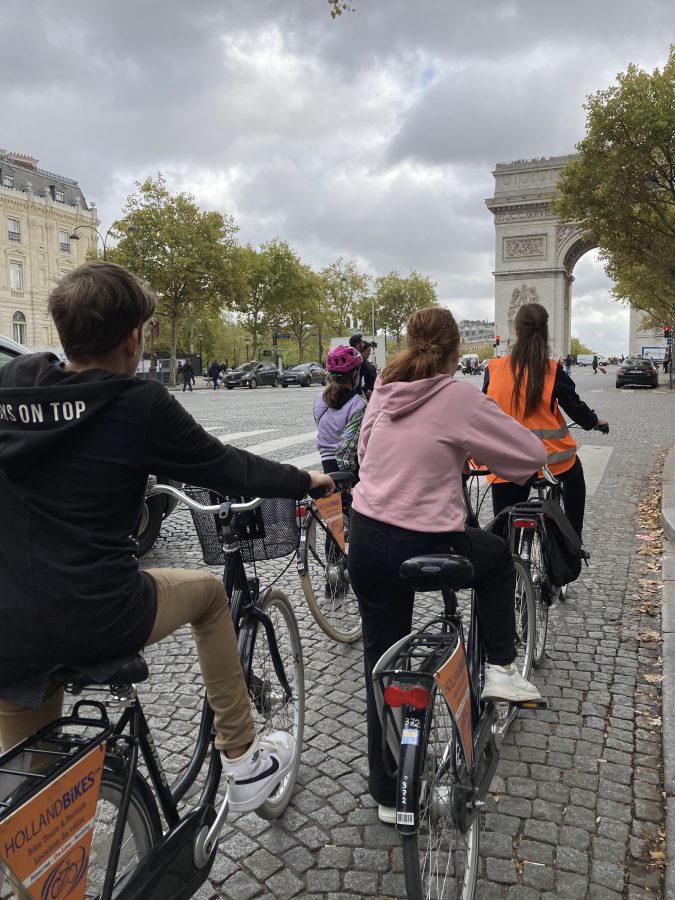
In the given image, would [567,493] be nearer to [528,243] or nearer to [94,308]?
[94,308]

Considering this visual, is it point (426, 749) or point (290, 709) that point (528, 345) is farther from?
point (426, 749)

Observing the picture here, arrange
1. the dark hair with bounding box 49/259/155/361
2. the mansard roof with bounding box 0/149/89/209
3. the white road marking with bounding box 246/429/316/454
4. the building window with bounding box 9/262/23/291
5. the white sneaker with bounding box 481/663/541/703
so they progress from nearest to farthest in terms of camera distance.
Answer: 1. the dark hair with bounding box 49/259/155/361
2. the white sneaker with bounding box 481/663/541/703
3. the white road marking with bounding box 246/429/316/454
4. the building window with bounding box 9/262/23/291
5. the mansard roof with bounding box 0/149/89/209

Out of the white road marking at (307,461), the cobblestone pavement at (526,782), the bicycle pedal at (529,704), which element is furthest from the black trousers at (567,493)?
the white road marking at (307,461)

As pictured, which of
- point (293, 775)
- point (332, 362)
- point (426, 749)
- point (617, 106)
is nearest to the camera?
point (426, 749)

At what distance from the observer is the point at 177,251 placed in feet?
143

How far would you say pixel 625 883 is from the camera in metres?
2.44

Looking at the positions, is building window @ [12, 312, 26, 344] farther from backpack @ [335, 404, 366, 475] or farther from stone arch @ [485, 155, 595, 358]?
backpack @ [335, 404, 366, 475]

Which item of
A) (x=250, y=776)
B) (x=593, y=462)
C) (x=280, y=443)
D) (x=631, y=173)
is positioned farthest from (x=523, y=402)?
(x=631, y=173)

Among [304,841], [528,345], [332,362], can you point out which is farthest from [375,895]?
[332,362]

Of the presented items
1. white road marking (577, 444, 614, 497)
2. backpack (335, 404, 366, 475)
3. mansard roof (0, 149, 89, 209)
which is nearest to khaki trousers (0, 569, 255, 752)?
backpack (335, 404, 366, 475)

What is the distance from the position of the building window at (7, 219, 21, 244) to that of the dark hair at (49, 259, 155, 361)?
66.6 metres

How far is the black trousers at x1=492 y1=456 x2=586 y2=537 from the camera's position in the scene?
419 centimetres

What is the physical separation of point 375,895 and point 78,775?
125 centimetres

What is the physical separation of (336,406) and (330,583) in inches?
44.3
